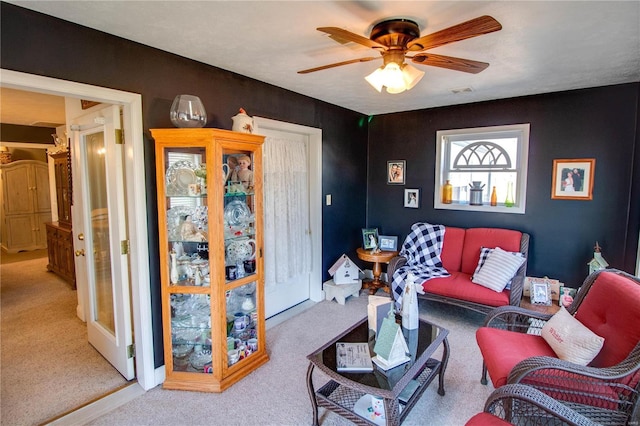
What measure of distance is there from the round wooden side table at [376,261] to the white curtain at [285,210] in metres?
0.74

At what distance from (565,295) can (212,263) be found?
10.9 feet

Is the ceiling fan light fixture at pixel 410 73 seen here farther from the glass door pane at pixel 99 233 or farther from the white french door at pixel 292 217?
the glass door pane at pixel 99 233

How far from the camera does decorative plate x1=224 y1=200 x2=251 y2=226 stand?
2.56 meters

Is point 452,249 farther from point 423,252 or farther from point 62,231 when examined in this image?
point 62,231

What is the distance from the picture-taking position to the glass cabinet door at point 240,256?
2549 mm

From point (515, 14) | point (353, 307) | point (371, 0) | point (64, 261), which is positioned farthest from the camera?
point (64, 261)

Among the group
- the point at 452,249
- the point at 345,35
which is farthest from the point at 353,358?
the point at 452,249

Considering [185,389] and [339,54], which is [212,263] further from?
[339,54]

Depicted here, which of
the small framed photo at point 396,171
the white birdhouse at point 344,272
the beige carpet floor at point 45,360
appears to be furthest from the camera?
the small framed photo at point 396,171

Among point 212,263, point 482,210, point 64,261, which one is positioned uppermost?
point 482,210

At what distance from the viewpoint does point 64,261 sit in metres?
4.74

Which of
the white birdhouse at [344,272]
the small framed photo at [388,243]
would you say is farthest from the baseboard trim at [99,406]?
the small framed photo at [388,243]

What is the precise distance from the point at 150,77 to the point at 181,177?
72cm

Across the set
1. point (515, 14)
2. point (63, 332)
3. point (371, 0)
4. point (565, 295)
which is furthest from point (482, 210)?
point (63, 332)
